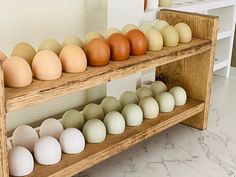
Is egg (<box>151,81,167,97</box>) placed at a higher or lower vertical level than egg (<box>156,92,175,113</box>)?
higher

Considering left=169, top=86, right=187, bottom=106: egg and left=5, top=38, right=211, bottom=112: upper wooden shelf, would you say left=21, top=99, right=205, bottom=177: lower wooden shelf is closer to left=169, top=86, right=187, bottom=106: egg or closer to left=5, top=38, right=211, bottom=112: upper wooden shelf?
left=169, top=86, right=187, bottom=106: egg

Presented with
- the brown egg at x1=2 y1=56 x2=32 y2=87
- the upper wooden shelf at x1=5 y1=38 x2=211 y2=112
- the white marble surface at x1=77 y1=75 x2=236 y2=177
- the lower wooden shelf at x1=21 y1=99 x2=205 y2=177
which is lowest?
the white marble surface at x1=77 y1=75 x2=236 y2=177

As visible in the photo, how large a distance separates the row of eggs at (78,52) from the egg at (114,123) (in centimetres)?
21

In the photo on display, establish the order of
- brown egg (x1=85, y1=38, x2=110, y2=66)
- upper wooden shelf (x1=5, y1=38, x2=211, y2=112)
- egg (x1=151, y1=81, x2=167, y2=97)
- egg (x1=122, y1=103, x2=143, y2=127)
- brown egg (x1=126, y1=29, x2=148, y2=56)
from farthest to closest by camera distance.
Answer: egg (x1=151, y1=81, x2=167, y2=97)
egg (x1=122, y1=103, x2=143, y2=127)
brown egg (x1=126, y1=29, x2=148, y2=56)
brown egg (x1=85, y1=38, x2=110, y2=66)
upper wooden shelf (x1=5, y1=38, x2=211, y2=112)

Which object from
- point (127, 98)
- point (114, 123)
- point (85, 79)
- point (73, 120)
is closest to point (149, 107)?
point (127, 98)

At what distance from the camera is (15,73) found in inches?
37.1

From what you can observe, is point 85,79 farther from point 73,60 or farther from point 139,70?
point 139,70

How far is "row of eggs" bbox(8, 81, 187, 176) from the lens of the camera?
1076 millimetres

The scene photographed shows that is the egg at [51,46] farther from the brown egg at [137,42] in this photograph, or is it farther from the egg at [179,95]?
the egg at [179,95]

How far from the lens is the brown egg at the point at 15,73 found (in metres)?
0.94

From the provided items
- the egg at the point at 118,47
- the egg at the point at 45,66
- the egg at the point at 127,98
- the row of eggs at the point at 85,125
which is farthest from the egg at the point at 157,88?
the egg at the point at 45,66

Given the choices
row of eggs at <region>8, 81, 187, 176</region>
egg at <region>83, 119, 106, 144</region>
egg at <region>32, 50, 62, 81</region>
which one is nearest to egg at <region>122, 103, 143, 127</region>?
row of eggs at <region>8, 81, 187, 176</region>

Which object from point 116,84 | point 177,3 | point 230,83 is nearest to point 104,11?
point 116,84

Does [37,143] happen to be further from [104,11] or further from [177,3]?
[177,3]
